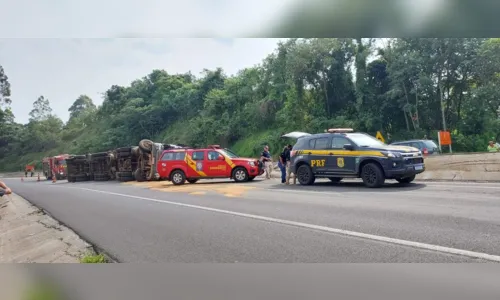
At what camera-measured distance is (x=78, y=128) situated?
17.3ft

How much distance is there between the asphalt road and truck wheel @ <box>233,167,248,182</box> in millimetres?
6619

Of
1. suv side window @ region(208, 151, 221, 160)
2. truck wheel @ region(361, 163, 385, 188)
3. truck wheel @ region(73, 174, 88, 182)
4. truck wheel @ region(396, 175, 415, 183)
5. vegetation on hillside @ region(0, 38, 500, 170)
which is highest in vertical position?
vegetation on hillside @ region(0, 38, 500, 170)

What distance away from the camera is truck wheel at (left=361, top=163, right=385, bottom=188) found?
9.57m

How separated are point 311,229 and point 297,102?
813 cm

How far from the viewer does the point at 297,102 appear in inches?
511

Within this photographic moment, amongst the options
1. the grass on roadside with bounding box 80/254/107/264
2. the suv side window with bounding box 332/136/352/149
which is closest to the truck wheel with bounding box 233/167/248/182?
the suv side window with bounding box 332/136/352/149

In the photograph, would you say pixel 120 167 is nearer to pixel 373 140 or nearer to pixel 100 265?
pixel 373 140

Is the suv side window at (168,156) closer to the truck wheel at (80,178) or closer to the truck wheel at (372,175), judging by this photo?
the truck wheel at (80,178)

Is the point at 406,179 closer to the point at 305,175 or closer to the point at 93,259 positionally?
the point at 305,175

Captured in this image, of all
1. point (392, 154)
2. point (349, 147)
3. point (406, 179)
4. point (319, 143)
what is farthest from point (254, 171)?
point (392, 154)

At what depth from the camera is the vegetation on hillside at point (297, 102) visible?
513 cm

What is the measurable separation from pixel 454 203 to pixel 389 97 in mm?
12928

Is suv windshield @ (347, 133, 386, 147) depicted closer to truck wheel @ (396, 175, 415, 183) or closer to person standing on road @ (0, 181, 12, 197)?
truck wheel @ (396, 175, 415, 183)

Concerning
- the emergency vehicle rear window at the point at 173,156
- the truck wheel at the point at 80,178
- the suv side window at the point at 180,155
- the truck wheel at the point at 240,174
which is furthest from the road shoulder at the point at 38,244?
the truck wheel at the point at 80,178
